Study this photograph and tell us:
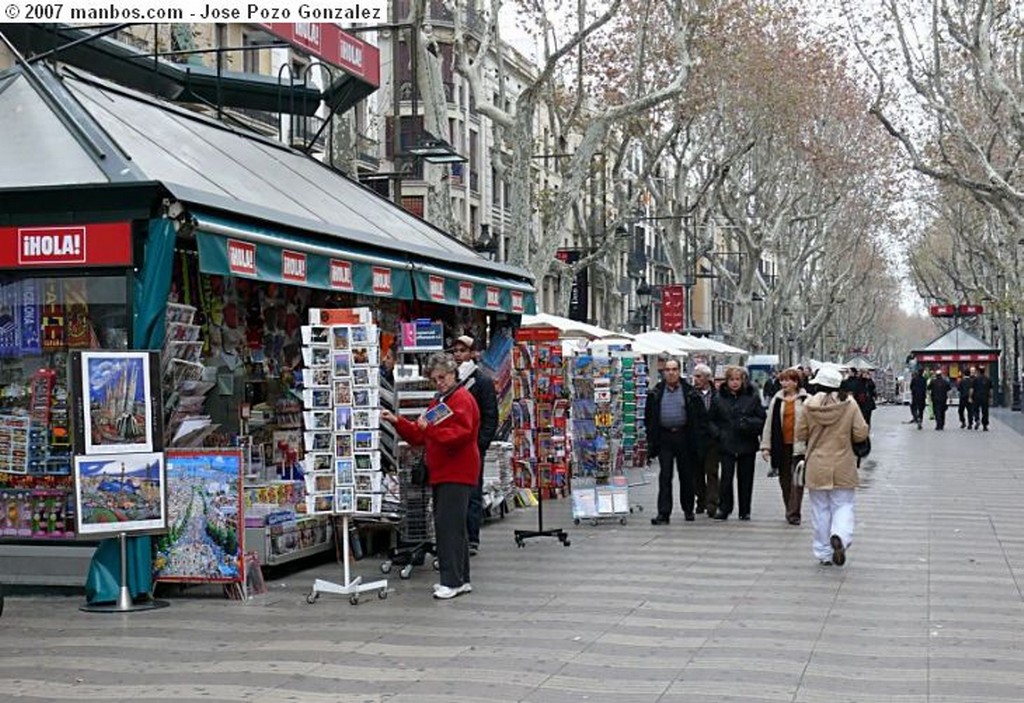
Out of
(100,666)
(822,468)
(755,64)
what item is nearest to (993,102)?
(755,64)

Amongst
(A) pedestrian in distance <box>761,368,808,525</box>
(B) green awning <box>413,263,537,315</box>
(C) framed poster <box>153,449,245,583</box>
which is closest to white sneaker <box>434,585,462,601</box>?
(C) framed poster <box>153,449,245,583</box>

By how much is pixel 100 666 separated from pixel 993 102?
25760 millimetres

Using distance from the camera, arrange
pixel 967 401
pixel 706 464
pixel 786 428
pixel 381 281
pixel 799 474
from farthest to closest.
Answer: pixel 967 401 < pixel 706 464 < pixel 786 428 < pixel 799 474 < pixel 381 281

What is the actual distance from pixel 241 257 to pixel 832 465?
527 cm

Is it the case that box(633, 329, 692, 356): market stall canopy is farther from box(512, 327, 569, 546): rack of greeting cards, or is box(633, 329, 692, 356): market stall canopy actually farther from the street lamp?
the street lamp

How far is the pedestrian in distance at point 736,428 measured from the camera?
1631cm

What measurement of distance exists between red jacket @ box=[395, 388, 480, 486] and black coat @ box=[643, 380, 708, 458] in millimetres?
5639

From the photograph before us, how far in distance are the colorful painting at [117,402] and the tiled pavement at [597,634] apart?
3.99 feet

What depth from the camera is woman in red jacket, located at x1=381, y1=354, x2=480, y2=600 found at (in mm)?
10922

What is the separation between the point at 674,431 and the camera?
53.6 ft

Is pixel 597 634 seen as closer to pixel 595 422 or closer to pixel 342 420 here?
pixel 342 420

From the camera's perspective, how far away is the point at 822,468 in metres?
12.7

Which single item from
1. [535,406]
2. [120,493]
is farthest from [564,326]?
[120,493]

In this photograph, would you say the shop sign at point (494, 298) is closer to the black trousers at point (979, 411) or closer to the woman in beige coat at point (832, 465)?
the woman in beige coat at point (832, 465)
